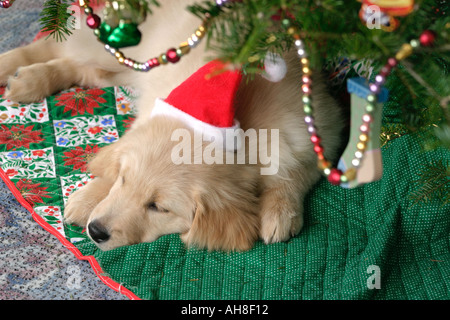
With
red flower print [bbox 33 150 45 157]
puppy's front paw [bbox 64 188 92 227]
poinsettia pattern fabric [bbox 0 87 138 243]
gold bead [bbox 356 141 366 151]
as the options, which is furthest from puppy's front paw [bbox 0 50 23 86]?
gold bead [bbox 356 141 366 151]

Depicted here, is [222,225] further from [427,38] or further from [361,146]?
[427,38]

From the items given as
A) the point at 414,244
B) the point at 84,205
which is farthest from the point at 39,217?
the point at 414,244

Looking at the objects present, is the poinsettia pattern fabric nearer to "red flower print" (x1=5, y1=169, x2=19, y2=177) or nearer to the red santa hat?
"red flower print" (x1=5, y1=169, x2=19, y2=177)

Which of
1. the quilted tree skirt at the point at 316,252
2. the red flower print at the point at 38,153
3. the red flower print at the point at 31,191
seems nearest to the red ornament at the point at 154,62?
the quilted tree skirt at the point at 316,252

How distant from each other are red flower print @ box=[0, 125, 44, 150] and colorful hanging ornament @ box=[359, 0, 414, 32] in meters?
1.32

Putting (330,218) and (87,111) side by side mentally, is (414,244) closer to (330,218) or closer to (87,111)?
(330,218)

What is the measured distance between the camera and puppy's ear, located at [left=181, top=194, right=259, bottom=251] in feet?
4.55

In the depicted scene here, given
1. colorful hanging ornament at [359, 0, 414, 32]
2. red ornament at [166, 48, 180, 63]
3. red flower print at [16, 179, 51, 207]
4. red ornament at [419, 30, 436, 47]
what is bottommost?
red flower print at [16, 179, 51, 207]

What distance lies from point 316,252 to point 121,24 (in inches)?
31.9

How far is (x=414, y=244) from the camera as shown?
1.41 m

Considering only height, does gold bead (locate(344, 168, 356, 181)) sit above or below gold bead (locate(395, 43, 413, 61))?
below

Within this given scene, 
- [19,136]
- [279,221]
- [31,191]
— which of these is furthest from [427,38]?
[19,136]

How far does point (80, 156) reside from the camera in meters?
1.75

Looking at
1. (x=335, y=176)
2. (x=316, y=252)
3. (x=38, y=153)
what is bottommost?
(x=316, y=252)
